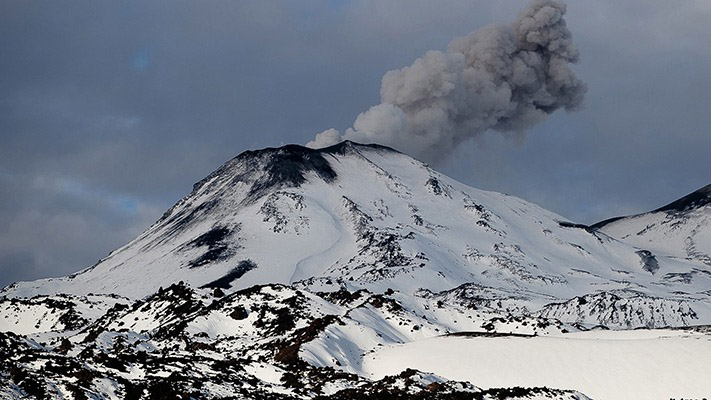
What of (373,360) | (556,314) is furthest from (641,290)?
(373,360)

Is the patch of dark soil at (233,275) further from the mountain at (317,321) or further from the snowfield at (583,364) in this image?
the snowfield at (583,364)

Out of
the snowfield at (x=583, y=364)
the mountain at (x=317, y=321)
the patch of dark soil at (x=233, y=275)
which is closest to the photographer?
the mountain at (x=317, y=321)

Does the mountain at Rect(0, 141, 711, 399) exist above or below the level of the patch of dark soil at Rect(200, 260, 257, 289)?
below

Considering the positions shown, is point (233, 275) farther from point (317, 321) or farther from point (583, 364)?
point (583, 364)

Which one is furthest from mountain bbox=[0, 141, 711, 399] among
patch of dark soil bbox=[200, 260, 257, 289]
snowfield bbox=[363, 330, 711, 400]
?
patch of dark soil bbox=[200, 260, 257, 289]

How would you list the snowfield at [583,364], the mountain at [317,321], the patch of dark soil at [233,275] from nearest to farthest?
the mountain at [317,321] < the snowfield at [583,364] < the patch of dark soil at [233,275]

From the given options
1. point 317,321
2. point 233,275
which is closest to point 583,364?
point 317,321

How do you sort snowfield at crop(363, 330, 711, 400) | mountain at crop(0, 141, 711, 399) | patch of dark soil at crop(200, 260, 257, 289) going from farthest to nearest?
patch of dark soil at crop(200, 260, 257, 289) < snowfield at crop(363, 330, 711, 400) < mountain at crop(0, 141, 711, 399)

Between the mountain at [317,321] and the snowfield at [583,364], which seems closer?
the mountain at [317,321]

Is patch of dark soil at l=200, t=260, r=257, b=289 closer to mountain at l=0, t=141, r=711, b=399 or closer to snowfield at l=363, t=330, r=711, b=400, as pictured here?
mountain at l=0, t=141, r=711, b=399

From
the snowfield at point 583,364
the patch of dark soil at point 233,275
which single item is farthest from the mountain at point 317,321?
the patch of dark soil at point 233,275
